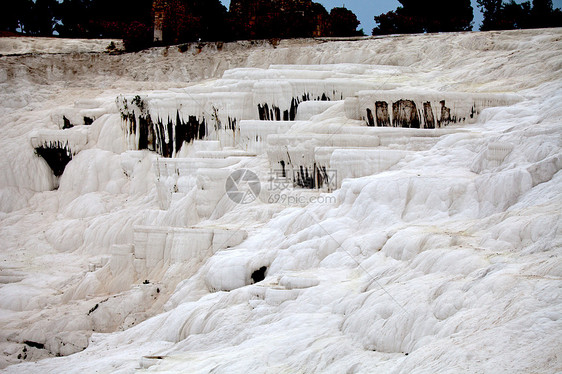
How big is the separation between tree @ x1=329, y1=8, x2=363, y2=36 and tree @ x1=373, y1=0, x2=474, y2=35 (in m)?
1.63

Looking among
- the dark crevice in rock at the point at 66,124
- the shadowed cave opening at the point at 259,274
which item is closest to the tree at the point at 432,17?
the dark crevice in rock at the point at 66,124

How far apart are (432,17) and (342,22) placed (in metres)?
3.81

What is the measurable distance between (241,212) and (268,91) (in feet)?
16.2

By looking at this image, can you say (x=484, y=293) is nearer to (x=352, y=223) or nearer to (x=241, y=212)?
(x=352, y=223)

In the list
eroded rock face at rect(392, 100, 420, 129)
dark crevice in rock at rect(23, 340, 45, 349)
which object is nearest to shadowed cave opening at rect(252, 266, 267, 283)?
dark crevice in rock at rect(23, 340, 45, 349)

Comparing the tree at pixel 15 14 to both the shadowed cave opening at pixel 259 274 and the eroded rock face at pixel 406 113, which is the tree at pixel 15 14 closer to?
the eroded rock face at pixel 406 113

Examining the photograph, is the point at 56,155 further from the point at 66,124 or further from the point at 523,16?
the point at 523,16

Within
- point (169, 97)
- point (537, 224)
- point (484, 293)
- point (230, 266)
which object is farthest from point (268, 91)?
point (484, 293)

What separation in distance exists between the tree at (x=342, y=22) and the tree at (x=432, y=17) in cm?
163

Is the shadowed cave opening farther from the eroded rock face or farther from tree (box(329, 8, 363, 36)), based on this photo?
tree (box(329, 8, 363, 36))

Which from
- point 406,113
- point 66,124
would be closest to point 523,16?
point 406,113

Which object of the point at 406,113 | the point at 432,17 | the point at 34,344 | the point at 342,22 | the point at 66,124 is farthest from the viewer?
the point at 342,22

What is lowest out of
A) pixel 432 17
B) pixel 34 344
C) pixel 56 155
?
pixel 34 344

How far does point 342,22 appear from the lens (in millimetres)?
35406
